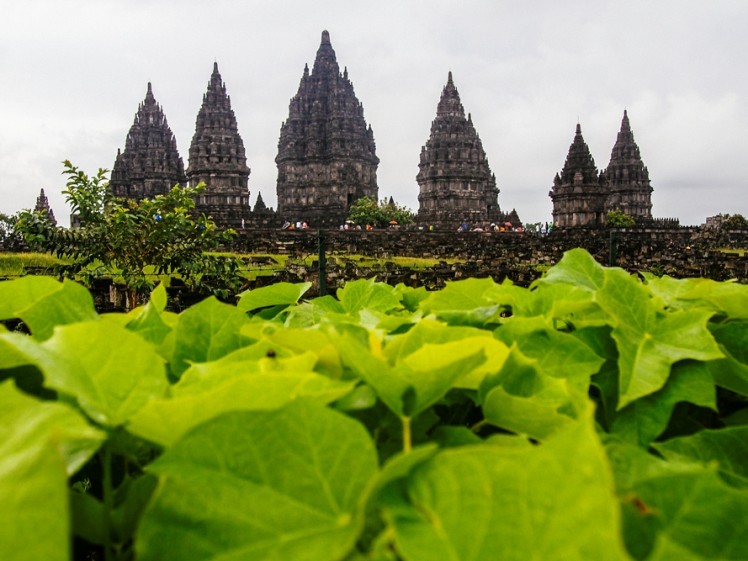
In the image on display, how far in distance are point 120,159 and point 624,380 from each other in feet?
131

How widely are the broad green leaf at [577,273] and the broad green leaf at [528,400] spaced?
0.31 m

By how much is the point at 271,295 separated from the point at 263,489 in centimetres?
83

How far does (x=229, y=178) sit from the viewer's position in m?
30.0

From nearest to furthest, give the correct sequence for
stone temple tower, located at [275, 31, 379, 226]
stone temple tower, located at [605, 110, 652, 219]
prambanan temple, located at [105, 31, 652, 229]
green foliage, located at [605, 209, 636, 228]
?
prambanan temple, located at [105, 31, 652, 229]
green foliage, located at [605, 209, 636, 228]
stone temple tower, located at [275, 31, 379, 226]
stone temple tower, located at [605, 110, 652, 219]

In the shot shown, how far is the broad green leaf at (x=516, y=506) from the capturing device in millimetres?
385

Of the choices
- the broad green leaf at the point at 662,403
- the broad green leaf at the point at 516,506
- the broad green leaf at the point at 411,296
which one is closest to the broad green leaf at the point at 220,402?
the broad green leaf at the point at 516,506

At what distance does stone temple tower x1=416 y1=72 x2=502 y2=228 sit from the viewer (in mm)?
31777

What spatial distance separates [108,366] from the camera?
0.61 m

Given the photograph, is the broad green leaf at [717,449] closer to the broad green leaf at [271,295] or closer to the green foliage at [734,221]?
the broad green leaf at [271,295]

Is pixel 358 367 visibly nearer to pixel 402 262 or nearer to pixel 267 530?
pixel 267 530

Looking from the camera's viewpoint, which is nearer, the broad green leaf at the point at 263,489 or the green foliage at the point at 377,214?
the broad green leaf at the point at 263,489

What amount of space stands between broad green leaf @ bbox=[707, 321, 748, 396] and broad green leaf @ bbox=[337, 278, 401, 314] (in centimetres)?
62

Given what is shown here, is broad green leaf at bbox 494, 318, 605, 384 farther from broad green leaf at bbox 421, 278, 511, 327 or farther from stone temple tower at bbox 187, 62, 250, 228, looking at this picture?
stone temple tower at bbox 187, 62, 250, 228

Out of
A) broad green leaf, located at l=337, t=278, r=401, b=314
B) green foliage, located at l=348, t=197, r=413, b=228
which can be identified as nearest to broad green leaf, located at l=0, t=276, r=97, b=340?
broad green leaf, located at l=337, t=278, r=401, b=314
